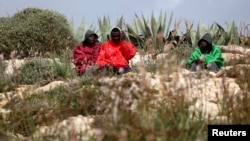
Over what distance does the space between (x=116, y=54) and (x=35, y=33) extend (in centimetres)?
622

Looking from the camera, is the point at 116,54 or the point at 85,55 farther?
the point at 85,55

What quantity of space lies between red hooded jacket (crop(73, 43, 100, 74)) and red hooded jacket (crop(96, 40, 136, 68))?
10.0 inches

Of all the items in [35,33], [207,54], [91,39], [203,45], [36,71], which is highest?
[35,33]

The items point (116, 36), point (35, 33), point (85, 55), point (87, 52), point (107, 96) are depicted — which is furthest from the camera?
point (35, 33)

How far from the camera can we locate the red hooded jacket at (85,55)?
1111cm

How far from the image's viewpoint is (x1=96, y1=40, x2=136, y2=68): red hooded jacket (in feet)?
35.4

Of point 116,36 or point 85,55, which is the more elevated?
point 116,36

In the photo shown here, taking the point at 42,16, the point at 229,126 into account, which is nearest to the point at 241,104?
the point at 229,126

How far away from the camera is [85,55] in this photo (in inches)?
446

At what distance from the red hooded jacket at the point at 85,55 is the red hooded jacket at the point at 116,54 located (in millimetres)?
254

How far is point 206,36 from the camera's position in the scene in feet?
35.9

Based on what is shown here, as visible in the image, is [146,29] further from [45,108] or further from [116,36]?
[45,108]

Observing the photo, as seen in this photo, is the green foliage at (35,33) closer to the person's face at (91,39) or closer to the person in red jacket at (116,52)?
the person's face at (91,39)

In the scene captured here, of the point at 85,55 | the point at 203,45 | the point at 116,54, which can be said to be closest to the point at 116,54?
the point at 116,54
